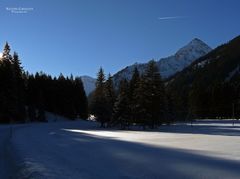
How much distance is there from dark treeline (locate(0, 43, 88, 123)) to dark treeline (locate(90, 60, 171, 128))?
52.1 ft

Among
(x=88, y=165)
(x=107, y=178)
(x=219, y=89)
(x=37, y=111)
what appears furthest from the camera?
(x=219, y=89)

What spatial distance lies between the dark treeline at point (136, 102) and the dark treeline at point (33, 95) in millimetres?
15891

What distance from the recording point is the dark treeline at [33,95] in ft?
255

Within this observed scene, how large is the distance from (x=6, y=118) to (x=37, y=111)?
990 inches

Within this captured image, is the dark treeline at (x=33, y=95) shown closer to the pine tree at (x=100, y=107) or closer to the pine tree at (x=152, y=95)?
the pine tree at (x=100, y=107)

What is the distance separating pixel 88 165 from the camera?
51.1 ft

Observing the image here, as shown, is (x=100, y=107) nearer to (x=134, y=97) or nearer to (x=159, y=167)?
(x=134, y=97)

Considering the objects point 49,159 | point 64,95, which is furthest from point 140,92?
point 64,95

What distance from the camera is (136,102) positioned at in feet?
208

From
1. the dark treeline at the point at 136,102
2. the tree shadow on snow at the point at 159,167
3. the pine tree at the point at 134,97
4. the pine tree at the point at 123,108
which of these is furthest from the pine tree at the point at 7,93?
the tree shadow on snow at the point at 159,167

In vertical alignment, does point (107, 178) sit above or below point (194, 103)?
below

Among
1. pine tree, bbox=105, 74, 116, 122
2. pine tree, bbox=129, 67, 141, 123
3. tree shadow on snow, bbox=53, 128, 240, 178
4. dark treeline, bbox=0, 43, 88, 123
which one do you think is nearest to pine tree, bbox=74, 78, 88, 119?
dark treeline, bbox=0, 43, 88, 123

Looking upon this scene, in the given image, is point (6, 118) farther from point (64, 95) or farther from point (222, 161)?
point (222, 161)

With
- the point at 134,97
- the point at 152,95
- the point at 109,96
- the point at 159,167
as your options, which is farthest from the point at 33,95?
the point at 159,167
